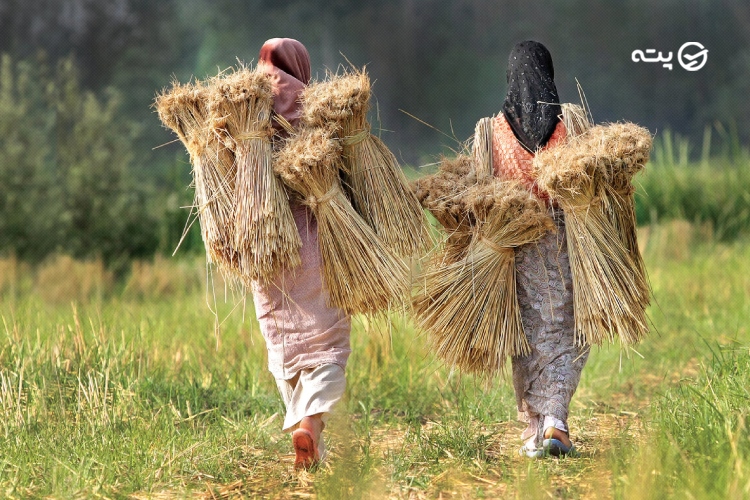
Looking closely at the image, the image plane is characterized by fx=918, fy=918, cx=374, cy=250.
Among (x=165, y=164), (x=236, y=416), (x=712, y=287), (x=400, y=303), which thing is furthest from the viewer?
(x=165, y=164)

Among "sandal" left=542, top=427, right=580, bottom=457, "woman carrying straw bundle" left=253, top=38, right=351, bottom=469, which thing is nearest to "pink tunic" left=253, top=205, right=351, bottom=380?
"woman carrying straw bundle" left=253, top=38, right=351, bottom=469

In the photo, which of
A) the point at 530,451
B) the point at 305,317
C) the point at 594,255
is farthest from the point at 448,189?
the point at 530,451

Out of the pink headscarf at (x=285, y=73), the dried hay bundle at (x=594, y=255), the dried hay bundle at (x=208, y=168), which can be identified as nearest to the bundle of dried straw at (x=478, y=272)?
the dried hay bundle at (x=594, y=255)

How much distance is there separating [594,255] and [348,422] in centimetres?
137

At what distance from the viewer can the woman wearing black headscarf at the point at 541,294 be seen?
11.7ft

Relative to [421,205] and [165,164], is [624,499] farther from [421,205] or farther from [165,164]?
[165,164]

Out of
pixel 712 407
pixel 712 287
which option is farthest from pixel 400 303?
pixel 712 287

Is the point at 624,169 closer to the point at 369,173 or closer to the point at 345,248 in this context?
the point at 369,173

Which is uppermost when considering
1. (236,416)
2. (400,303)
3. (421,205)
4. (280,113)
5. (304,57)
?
(304,57)

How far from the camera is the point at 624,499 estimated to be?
261cm

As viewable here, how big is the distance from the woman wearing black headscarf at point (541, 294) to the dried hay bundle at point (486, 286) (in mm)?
61

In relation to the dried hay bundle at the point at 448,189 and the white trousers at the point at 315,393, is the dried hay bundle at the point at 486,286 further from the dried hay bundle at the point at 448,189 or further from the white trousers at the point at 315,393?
the white trousers at the point at 315,393

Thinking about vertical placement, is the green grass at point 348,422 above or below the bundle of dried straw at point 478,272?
below

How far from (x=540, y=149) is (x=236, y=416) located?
6.26ft
